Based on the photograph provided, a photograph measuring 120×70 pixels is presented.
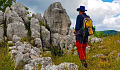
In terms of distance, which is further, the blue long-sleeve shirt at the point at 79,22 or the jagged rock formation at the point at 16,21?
the jagged rock formation at the point at 16,21

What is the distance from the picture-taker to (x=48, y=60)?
4.62 m

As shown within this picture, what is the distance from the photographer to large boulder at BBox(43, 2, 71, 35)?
70.2 feet

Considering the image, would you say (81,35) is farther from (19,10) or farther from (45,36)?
(19,10)

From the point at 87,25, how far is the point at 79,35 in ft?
2.18

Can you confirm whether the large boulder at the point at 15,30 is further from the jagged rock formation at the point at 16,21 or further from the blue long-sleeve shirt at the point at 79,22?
the blue long-sleeve shirt at the point at 79,22

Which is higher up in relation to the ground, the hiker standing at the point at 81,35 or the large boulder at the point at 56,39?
the hiker standing at the point at 81,35

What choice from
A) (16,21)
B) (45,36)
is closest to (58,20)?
(45,36)

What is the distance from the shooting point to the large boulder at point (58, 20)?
21.4 m

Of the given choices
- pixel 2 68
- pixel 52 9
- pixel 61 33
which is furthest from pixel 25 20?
pixel 2 68

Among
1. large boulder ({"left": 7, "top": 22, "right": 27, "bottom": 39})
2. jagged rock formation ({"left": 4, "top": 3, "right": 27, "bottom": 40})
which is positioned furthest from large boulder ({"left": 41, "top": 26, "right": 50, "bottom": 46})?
large boulder ({"left": 7, "top": 22, "right": 27, "bottom": 39})

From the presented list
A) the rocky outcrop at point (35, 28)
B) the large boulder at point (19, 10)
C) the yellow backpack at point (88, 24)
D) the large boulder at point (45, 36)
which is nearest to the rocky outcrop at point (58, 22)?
the large boulder at point (45, 36)

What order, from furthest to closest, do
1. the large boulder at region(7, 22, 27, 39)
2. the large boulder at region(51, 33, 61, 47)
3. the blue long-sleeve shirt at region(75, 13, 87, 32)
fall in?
the large boulder at region(51, 33, 61, 47)
the large boulder at region(7, 22, 27, 39)
the blue long-sleeve shirt at region(75, 13, 87, 32)

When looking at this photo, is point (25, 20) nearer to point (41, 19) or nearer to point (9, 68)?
point (41, 19)

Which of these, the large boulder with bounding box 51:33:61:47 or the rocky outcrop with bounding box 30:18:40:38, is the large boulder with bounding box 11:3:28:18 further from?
the large boulder with bounding box 51:33:61:47
